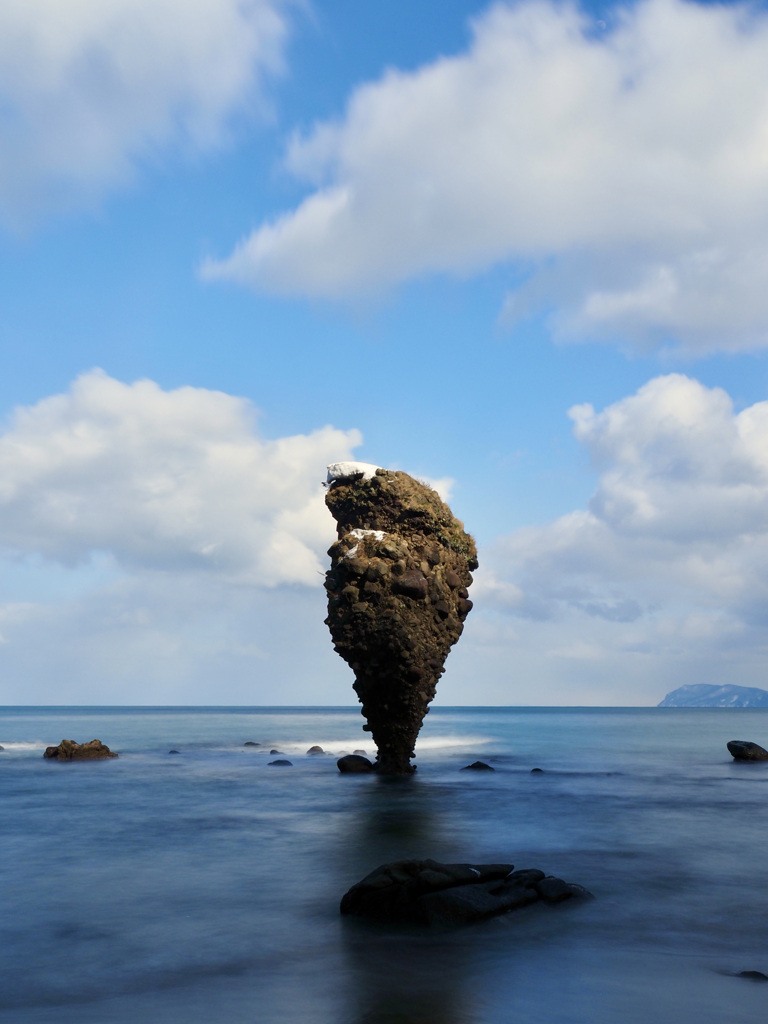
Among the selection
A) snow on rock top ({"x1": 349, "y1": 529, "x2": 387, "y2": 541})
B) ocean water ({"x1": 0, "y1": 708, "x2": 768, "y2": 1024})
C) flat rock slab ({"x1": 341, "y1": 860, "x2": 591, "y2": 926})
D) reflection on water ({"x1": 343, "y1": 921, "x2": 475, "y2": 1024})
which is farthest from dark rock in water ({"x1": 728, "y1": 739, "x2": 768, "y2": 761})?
reflection on water ({"x1": 343, "y1": 921, "x2": 475, "y2": 1024})

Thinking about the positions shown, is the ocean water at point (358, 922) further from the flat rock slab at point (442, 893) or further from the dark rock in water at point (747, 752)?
the dark rock in water at point (747, 752)

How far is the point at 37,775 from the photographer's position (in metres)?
35.1

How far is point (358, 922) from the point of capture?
36.4 feet

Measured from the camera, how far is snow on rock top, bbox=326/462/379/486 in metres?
31.8

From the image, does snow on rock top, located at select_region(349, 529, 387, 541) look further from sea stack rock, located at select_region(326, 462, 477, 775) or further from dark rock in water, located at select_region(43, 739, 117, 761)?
dark rock in water, located at select_region(43, 739, 117, 761)

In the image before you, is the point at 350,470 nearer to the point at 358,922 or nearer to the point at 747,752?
the point at 358,922

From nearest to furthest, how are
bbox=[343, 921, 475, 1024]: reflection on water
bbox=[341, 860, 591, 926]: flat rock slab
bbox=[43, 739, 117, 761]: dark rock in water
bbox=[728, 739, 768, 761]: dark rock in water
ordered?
1. bbox=[343, 921, 475, 1024]: reflection on water
2. bbox=[341, 860, 591, 926]: flat rock slab
3. bbox=[728, 739, 768, 761]: dark rock in water
4. bbox=[43, 739, 117, 761]: dark rock in water

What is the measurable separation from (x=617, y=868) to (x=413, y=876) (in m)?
Result: 5.67

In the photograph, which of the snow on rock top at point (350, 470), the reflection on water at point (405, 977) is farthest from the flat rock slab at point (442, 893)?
the snow on rock top at point (350, 470)

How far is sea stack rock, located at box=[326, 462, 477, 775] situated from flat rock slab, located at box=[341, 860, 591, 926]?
679 inches

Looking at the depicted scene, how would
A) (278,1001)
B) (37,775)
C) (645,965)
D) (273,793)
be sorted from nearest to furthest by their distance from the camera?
(278,1001) → (645,965) → (273,793) → (37,775)

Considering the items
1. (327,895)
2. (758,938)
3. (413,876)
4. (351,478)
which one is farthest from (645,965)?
(351,478)

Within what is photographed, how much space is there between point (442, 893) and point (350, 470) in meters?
22.2

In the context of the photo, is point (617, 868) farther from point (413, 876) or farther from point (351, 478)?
point (351, 478)
